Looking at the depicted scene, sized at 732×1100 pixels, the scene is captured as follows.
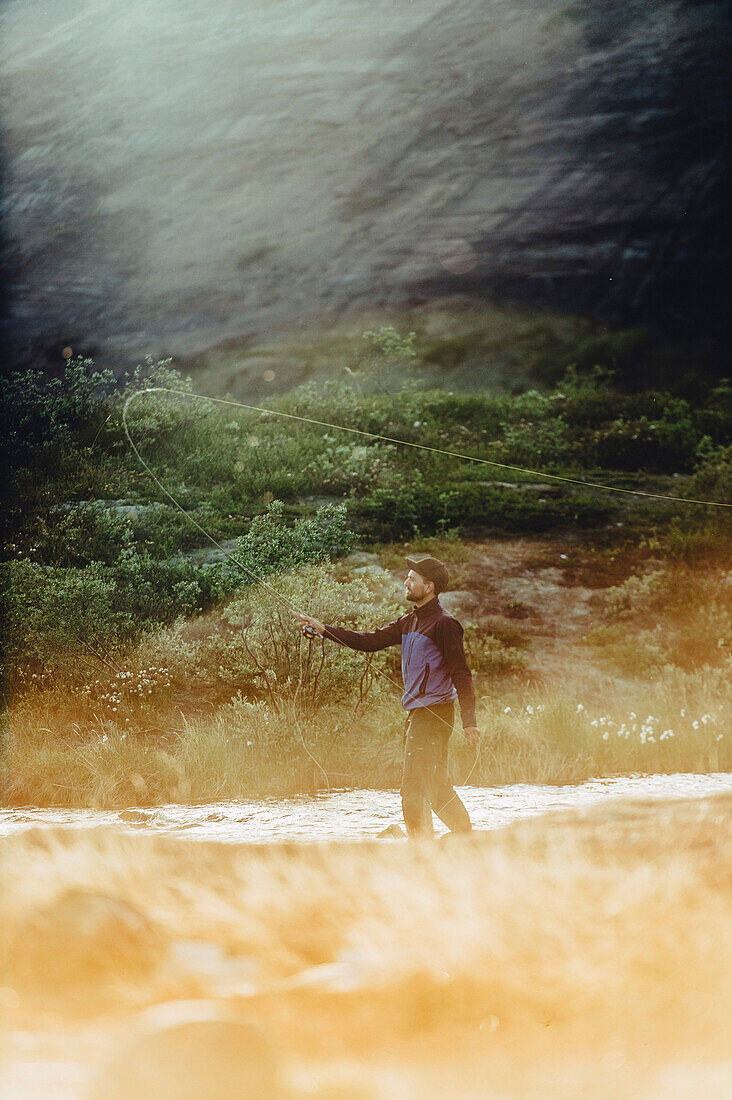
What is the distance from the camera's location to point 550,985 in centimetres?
120

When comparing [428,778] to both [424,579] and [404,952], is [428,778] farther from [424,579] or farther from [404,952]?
[404,952]

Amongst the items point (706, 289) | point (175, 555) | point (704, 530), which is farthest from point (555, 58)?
point (175, 555)

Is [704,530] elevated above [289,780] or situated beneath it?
situated beneath

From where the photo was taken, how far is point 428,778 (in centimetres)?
352

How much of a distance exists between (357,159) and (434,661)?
6239 mm

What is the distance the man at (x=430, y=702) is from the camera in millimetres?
3506

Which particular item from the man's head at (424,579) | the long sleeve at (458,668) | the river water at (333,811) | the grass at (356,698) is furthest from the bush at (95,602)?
the long sleeve at (458,668)

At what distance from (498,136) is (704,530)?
420 centimetres

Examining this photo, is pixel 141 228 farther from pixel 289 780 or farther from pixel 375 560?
pixel 289 780

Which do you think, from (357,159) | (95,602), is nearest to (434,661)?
(95,602)

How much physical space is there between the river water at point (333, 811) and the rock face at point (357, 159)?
15.3 feet

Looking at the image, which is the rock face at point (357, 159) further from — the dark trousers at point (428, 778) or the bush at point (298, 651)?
the dark trousers at point (428, 778)

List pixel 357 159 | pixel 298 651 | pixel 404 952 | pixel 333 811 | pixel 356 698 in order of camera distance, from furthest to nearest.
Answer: pixel 357 159 < pixel 298 651 < pixel 356 698 < pixel 333 811 < pixel 404 952

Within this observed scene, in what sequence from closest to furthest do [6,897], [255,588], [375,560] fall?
[6,897]
[255,588]
[375,560]
